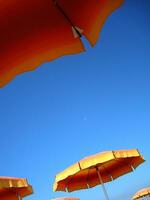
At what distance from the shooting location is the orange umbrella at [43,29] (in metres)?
2.40

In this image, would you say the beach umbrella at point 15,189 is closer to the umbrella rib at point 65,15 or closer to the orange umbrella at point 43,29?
the orange umbrella at point 43,29

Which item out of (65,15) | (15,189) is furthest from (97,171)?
(65,15)

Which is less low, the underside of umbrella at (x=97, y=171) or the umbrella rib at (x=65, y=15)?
the underside of umbrella at (x=97, y=171)

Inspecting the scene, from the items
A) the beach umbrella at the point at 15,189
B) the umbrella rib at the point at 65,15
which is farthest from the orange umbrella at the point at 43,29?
the beach umbrella at the point at 15,189

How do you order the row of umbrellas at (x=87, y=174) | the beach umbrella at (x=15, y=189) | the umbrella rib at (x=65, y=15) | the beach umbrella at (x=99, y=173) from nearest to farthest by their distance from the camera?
the umbrella rib at (x=65, y=15) < the beach umbrella at (x=15, y=189) < the row of umbrellas at (x=87, y=174) < the beach umbrella at (x=99, y=173)

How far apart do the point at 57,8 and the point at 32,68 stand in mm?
646

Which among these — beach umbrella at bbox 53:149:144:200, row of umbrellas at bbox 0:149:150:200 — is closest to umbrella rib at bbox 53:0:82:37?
row of umbrellas at bbox 0:149:150:200

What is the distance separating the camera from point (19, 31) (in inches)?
100

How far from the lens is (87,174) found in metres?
9.80

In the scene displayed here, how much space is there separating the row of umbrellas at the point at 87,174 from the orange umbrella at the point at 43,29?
4600 millimetres

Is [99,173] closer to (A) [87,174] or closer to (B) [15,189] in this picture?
(A) [87,174]

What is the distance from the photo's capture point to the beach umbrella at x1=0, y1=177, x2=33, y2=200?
22.7 feet

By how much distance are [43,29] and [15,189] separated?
670 cm

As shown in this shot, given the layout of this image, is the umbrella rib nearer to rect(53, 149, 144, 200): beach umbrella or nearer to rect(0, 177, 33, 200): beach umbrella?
rect(0, 177, 33, 200): beach umbrella
